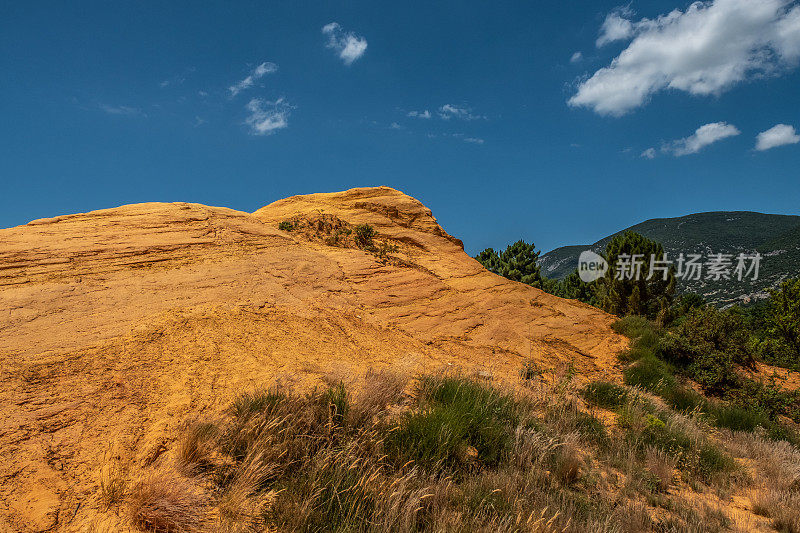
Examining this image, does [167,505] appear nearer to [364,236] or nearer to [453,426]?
[453,426]

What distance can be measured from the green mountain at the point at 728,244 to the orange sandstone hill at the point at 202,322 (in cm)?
4160

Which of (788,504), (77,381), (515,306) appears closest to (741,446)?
(788,504)

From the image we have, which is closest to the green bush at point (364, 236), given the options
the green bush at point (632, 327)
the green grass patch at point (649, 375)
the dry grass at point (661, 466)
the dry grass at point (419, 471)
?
the dry grass at point (419, 471)

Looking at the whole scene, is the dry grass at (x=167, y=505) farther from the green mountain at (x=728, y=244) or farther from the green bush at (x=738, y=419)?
the green mountain at (x=728, y=244)

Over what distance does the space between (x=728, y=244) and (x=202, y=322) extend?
102202 millimetres

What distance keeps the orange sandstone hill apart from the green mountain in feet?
136

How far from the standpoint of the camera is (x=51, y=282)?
21.9 feet

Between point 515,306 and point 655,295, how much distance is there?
49.1 ft

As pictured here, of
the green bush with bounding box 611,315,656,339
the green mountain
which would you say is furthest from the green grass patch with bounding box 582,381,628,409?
the green mountain

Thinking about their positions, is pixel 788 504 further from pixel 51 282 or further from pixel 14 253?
pixel 14 253

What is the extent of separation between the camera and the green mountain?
58.3m

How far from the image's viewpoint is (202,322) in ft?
20.2

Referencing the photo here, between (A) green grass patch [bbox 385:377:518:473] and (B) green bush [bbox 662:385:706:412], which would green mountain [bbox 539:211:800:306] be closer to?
(B) green bush [bbox 662:385:706:412]

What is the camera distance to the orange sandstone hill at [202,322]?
3803mm
